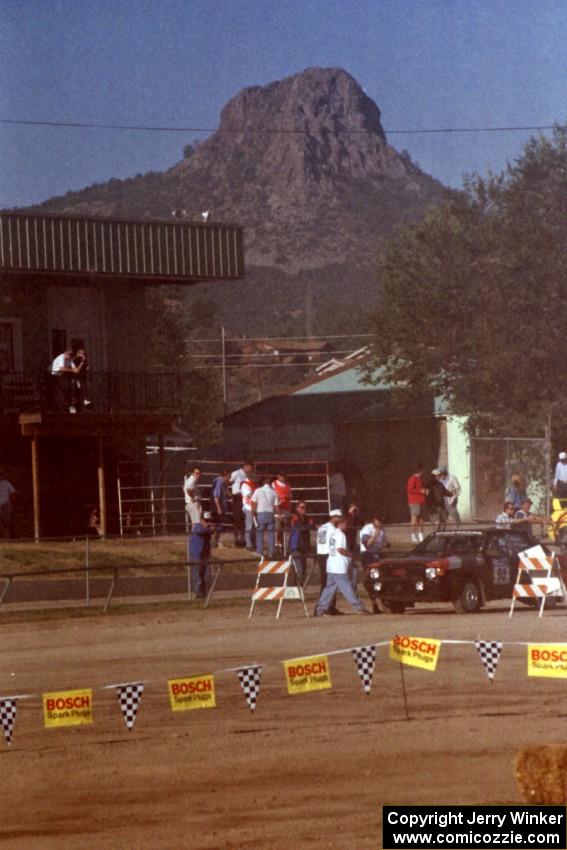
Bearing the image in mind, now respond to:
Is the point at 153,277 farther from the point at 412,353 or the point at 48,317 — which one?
the point at 412,353

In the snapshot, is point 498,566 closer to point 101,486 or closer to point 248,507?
point 248,507

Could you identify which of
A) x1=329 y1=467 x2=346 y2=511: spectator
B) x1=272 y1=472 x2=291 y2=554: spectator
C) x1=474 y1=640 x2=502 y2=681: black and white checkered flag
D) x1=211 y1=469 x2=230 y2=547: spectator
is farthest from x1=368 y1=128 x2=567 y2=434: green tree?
Result: x1=474 y1=640 x2=502 y2=681: black and white checkered flag

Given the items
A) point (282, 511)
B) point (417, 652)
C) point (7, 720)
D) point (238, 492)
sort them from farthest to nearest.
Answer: point (238, 492)
point (282, 511)
point (417, 652)
point (7, 720)

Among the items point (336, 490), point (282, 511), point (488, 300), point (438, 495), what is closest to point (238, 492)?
point (282, 511)

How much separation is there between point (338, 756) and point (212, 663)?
5601 mm

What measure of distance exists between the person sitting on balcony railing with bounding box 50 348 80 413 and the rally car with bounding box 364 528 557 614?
33.9ft

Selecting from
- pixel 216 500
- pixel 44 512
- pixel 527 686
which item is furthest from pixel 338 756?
pixel 44 512

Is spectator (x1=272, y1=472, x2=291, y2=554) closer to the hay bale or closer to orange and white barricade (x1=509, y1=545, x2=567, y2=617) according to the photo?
orange and white barricade (x1=509, y1=545, x2=567, y2=617)

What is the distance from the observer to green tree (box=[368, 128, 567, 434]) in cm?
4609

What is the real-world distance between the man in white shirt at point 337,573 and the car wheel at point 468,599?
5.19 ft

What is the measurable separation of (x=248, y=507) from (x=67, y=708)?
19.1m

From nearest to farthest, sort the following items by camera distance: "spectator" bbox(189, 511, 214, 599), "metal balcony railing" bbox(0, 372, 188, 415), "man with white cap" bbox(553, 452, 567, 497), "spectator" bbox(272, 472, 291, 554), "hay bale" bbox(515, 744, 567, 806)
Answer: "hay bale" bbox(515, 744, 567, 806) → "spectator" bbox(189, 511, 214, 599) → "spectator" bbox(272, 472, 291, 554) → "man with white cap" bbox(553, 452, 567, 497) → "metal balcony railing" bbox(0, 372, 188, 415)

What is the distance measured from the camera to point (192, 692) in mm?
14133

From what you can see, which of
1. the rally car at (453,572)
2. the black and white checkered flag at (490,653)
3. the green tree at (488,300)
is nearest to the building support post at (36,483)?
the rally car at (453,572)
